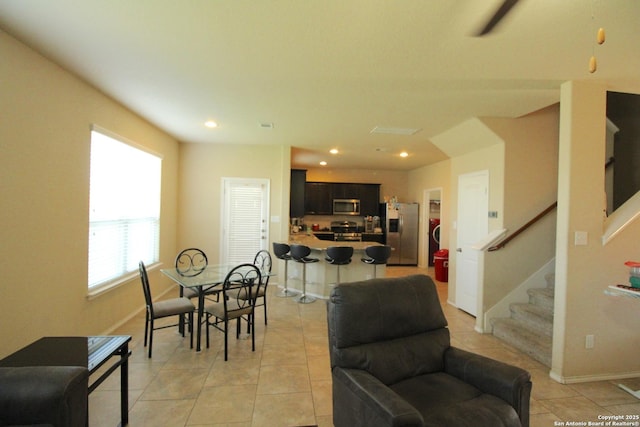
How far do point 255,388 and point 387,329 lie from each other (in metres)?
1.33

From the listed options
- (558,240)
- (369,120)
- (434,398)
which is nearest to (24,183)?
(434,398)

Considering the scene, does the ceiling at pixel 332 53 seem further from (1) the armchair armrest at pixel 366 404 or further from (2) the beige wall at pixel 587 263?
(1) the armchair armrest at pixel 366 404

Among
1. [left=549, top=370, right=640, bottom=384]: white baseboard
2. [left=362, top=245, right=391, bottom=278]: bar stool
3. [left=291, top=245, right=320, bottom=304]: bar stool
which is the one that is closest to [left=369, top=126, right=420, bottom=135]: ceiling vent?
[left=362, top=245, right=391, bottom=278]: bar stool

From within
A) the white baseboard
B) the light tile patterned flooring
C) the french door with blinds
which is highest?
the french door with blinds

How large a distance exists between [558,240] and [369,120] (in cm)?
249

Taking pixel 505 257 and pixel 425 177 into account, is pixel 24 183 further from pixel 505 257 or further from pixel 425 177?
pixel 425 177

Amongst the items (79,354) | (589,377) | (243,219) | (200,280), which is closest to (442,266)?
(589,377)

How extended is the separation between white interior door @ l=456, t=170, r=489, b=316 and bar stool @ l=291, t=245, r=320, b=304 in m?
2.31

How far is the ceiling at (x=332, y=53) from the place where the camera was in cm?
183

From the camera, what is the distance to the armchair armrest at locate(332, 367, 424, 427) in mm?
1305

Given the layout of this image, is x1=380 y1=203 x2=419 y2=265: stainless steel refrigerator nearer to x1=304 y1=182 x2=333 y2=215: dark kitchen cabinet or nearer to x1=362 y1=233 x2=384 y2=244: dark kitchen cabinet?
x1=362 y1=233 x2=384 y2=244: dark kitchen cabinet

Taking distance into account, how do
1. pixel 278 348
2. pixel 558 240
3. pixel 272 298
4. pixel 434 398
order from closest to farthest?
pixel 434 398 < pixel 558 240 < pixel 278 348 < pixel 272 298

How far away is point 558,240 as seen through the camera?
2734 millimetres

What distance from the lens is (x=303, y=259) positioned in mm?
4719
